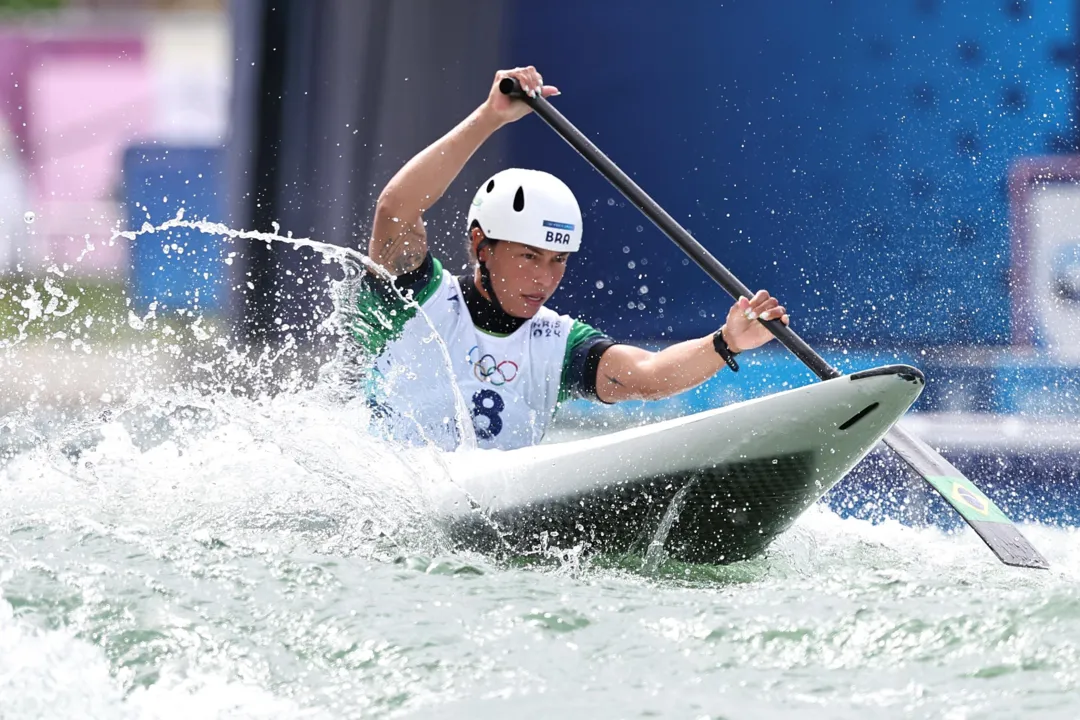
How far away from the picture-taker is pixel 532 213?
3.80 m

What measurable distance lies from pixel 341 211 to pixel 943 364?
111 inches

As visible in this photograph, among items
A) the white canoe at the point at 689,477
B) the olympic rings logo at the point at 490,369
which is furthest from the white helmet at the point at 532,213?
the white canoe at the point at 689,477

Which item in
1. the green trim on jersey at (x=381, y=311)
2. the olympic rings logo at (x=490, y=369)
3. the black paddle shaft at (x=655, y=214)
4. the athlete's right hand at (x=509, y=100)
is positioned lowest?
the olympic rings logo at (x=490, y=369)

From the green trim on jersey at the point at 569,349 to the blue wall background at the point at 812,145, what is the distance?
2414 millimetres

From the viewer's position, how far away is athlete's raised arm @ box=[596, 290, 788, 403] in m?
3.50

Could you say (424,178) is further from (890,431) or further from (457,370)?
(890,431)

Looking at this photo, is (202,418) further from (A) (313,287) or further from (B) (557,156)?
(B) (557,156)

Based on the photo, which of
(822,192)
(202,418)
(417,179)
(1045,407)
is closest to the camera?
(417,179)

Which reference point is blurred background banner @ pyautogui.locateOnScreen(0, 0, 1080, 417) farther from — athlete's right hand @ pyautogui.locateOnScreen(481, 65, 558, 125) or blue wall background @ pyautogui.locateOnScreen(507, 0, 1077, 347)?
athlete's right hand @ pyautogui.locateOnScreen(481, 65, 558, 125)

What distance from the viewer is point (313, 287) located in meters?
6.86

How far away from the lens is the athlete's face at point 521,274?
3.84 meters

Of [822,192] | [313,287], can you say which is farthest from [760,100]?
[313,287]

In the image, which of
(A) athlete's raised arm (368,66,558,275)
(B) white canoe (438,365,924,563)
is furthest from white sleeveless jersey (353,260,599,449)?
(B) white canoe (438,365,924,563)

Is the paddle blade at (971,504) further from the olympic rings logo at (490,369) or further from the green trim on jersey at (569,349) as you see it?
the olympic rings logo at (490,369)
